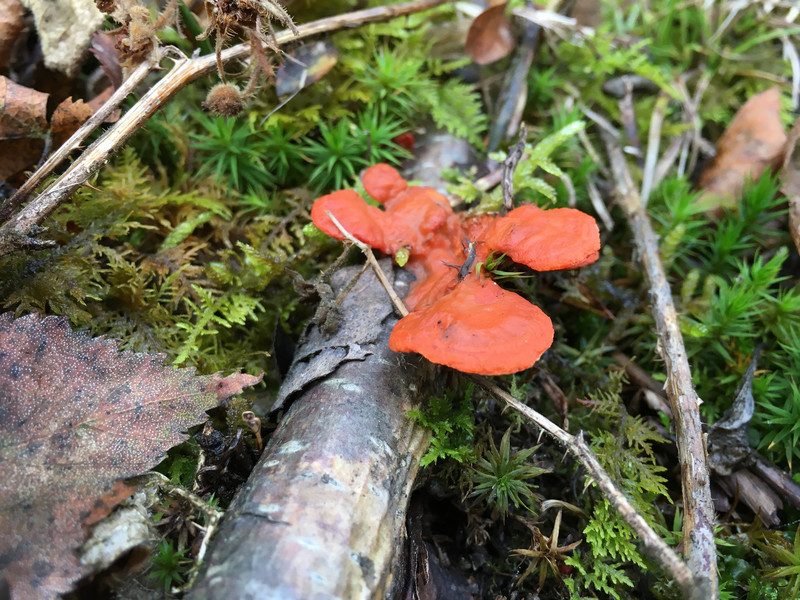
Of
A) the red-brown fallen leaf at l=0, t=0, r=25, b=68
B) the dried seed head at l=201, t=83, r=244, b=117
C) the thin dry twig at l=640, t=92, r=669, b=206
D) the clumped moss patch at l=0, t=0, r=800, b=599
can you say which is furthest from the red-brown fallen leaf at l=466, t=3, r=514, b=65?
the red-brown fallen leaf at l=0, t=0, r=25, b=68

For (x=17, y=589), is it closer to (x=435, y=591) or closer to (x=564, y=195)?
(x=435, y=591)

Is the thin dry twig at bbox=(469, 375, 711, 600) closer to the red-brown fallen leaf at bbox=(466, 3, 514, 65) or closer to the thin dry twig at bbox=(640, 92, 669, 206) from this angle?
the thin dry twig at bbox=(640, 92, 669, 206)

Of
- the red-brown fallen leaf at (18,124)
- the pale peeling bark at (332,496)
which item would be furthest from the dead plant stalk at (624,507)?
the red-brown fallen leaf at (18,124)

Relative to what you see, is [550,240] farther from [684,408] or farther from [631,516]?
[631,516]

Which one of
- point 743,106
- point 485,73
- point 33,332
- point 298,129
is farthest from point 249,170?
point 743,106

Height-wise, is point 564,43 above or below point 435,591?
above
